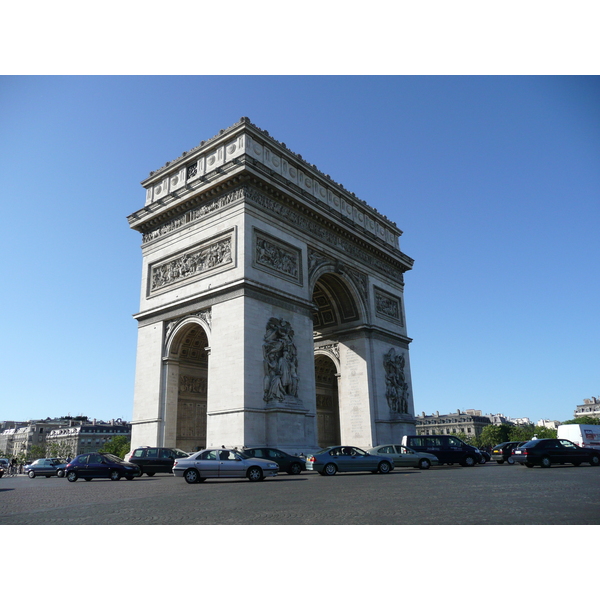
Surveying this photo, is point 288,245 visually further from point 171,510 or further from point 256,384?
point 171,510

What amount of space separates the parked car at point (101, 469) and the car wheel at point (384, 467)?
940cm

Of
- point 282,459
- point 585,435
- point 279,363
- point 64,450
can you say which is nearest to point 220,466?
point 282,459

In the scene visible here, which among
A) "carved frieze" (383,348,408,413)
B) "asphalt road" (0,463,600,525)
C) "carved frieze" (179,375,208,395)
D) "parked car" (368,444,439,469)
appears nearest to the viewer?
"asphalt road" (0,463,600,525)

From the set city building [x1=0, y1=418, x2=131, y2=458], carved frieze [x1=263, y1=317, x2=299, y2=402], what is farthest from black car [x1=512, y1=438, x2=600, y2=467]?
city building [x1=0, y1=418, x2=131, y2=458]

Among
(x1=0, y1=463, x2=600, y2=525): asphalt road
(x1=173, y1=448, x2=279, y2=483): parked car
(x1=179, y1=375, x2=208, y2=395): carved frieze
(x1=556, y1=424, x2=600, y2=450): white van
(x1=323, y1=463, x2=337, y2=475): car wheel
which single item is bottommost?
(x1=0, y1=463, x2=600, y2=525): asphalt road

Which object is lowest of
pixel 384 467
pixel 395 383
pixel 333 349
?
pixel 384 467

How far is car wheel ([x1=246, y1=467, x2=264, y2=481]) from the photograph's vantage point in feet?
54.7

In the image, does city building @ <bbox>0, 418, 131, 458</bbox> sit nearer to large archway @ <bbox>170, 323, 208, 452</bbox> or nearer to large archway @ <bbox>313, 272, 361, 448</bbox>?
large archway @ <bbox>313, 272, 361, 448</bbox>

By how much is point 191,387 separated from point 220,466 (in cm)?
1097

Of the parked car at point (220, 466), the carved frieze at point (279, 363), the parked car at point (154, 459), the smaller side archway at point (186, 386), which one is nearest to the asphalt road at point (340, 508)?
the parked car at point (220, 466)

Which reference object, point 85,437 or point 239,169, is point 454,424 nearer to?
point 85,437

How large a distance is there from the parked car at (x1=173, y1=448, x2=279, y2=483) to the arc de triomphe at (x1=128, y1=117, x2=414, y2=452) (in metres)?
4.48

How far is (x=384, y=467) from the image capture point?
20.0 meters

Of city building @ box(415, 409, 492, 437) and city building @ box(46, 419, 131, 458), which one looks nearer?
city building @ box(46, 419, 131, 458)
